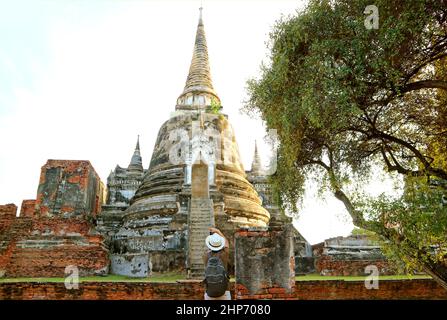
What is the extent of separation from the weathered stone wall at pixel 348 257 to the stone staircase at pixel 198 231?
3.67 meters

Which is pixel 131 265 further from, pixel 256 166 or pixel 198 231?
pixel 256 166

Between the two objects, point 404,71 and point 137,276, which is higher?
point 404,71

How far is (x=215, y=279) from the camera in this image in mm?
5539

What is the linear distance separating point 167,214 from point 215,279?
31.6ft

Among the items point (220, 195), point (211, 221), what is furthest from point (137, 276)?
point (220, 195)

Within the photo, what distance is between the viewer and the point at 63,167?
17078 millimetres

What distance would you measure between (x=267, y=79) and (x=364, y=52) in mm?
2023

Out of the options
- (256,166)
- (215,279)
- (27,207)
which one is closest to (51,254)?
(215,279)

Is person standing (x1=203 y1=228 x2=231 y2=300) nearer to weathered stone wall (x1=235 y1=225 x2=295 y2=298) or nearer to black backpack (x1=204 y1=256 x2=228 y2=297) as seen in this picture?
black backpack (x1=204 y1=256 x2=228 y2=297)

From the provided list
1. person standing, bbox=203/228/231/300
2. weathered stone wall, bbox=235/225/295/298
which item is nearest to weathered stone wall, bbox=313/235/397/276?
weathered stone wall, bbox=235/225/295/298

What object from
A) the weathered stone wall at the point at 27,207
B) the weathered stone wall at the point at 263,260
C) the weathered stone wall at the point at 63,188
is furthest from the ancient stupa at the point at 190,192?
the weathered stone wall at the point at 27,207

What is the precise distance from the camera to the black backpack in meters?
5.54
